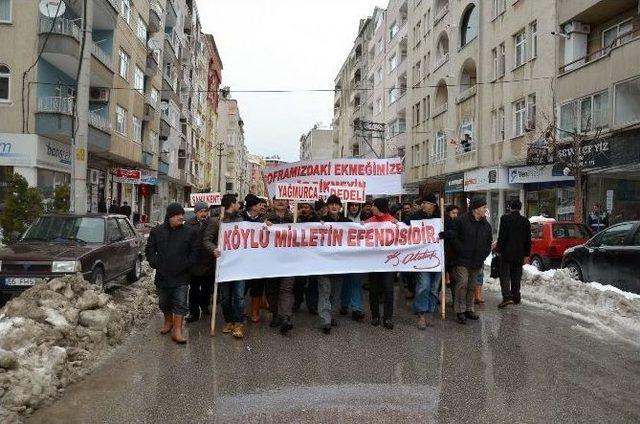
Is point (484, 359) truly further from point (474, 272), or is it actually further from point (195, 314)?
point (195, 314)

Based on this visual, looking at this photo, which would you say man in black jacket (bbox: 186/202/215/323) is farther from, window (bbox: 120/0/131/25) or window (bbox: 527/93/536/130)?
window (bbox: 120/0/131/25)

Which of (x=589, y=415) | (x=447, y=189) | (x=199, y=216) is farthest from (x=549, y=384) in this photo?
(x=447, y=189)

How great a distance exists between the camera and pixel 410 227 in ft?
29.3

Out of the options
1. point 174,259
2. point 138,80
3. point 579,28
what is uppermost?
point 579,28

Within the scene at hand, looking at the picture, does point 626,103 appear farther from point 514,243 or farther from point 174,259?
point 174,259

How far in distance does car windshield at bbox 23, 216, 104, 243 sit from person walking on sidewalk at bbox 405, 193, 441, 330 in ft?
19.0

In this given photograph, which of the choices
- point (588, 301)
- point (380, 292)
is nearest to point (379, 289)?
point (380, 292)

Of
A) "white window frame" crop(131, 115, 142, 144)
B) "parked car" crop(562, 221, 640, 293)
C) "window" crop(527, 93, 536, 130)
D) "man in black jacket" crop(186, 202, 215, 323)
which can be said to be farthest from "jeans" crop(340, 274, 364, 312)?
"white window frame" crop(131, 115, 142, 144)

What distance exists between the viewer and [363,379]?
5793 mm

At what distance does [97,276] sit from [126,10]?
80.3 feet

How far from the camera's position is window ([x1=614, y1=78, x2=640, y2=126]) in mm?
19953

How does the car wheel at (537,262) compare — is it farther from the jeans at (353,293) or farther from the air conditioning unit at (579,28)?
the air conditioning unit at (579,28)

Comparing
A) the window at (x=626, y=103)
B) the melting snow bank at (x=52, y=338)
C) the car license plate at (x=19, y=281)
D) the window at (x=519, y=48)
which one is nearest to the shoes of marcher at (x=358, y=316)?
the melting snow bank at (x=52, y=338)
